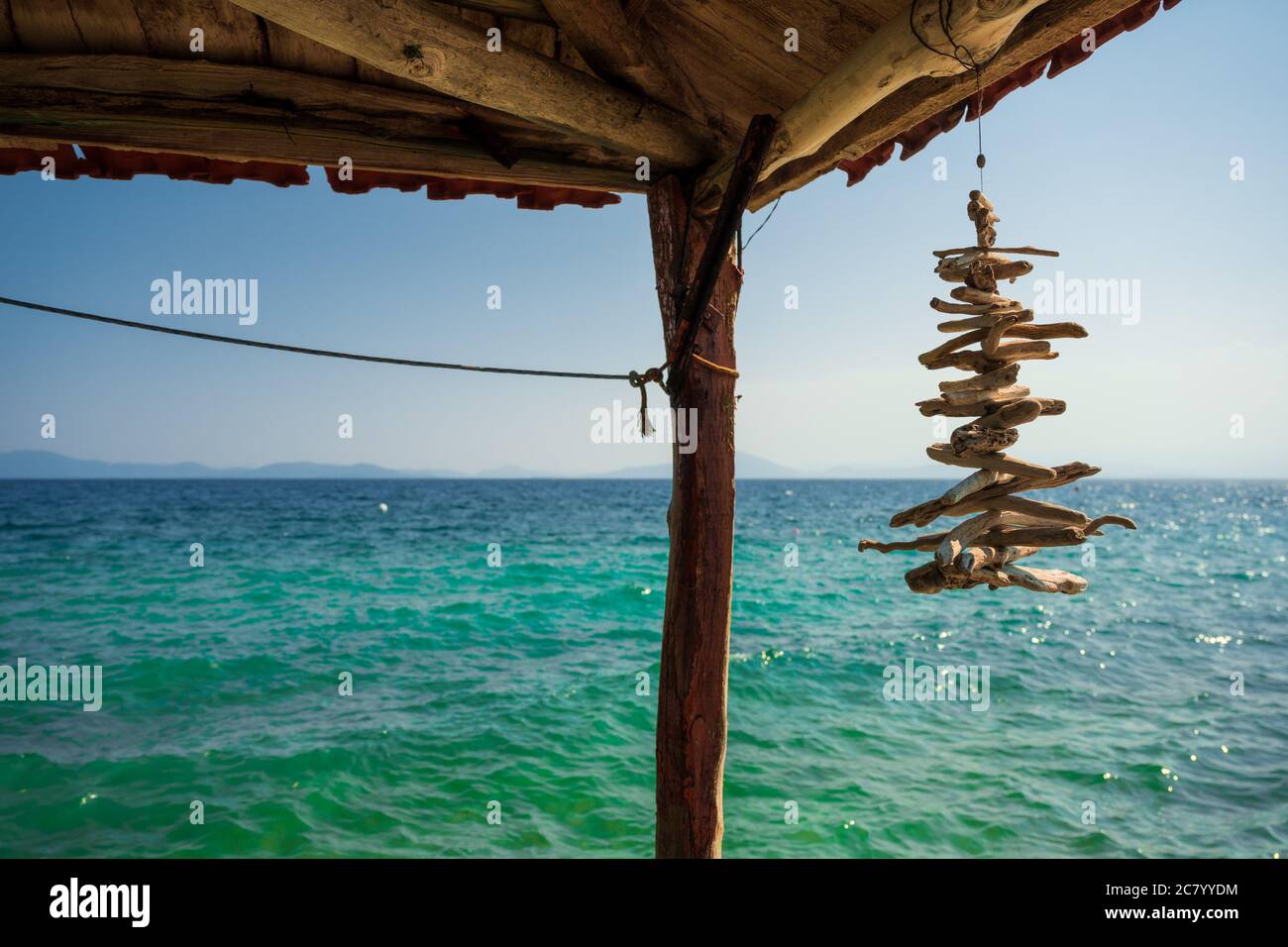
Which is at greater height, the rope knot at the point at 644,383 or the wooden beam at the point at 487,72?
the wooden beam at the point at 487,72

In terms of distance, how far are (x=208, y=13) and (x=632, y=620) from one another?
51.0 feet

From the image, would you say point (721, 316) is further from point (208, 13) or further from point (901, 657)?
point (901, 657)

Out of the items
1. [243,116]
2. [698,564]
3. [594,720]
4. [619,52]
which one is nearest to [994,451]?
[698,564]

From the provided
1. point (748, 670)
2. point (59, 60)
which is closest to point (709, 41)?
point (59, 60)

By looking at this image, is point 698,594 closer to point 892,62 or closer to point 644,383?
point 644,383

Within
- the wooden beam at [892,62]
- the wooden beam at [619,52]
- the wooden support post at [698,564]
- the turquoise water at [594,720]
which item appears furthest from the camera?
the turquoise water at [594,720]

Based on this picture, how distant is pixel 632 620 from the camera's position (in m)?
17.1

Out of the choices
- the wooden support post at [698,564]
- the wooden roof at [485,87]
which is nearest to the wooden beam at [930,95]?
the wooden roof at [485,87]

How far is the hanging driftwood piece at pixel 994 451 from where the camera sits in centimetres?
215

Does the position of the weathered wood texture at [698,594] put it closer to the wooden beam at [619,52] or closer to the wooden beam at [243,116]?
the wooden beam at [619,52]

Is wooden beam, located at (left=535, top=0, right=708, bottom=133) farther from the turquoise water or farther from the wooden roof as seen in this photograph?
the turquoise water

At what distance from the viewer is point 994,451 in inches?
86.4

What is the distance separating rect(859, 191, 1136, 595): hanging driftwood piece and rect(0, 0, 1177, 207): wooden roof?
66 centimetres

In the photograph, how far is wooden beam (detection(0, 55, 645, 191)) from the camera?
252 centimetres
